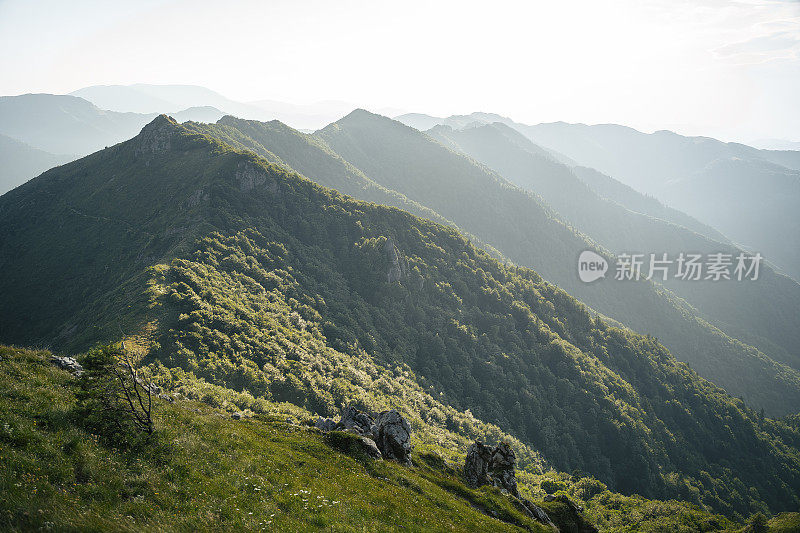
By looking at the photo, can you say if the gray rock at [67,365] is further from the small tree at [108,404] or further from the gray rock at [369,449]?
the gray rock at [369,449]

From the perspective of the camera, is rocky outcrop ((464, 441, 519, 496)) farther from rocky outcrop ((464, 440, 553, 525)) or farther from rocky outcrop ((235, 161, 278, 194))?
rocky outcrop ((235, 161, 278, 194))

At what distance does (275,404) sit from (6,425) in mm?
49058

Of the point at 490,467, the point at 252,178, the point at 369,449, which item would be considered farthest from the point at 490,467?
the point at 252,178

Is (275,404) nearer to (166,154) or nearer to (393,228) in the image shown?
(393,228)

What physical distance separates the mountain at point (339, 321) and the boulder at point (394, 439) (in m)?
23.0

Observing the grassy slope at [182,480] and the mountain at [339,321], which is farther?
the mountain at [339,321]

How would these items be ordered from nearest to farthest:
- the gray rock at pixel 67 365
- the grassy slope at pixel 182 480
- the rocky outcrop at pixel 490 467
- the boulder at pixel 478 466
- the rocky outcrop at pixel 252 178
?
the grassy slope at pixel 182 480 → the gray rock at pixel 67 365 → the boulder at pixel 478 466 → the rocky outcrop at pixel 490 467 → the rocky outcrop at pixel 252 178

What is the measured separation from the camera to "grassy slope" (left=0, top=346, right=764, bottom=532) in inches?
570

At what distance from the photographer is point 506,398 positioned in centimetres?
13900

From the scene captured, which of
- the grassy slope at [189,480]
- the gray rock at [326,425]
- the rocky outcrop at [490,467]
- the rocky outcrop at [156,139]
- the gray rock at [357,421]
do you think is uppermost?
the rocky outcrop at [156,139]

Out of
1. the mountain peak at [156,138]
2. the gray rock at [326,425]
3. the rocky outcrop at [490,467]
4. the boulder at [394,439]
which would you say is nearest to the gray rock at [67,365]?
the gray rock at [326,425]

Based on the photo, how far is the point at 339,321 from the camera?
409ft

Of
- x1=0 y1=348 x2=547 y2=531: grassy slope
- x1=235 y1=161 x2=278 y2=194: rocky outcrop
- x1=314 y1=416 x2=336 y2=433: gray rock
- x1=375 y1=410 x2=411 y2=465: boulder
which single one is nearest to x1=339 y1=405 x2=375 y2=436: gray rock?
x1=314 y1=416 x2=336 y2=433: gray rock

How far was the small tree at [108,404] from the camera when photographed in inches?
805
